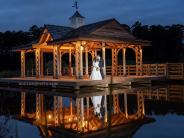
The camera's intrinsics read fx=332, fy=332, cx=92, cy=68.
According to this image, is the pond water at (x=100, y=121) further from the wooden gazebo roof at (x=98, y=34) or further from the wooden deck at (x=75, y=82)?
the wooden gazebo roof at (x=98, y=34)

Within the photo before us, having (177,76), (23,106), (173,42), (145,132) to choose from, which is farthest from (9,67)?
(145,132)

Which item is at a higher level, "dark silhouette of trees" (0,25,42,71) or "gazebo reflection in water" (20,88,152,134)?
"dark silhouette of trees" (0,25,42,71)

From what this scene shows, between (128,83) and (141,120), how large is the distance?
10.6m

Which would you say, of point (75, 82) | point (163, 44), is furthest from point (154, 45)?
point (75, 82)

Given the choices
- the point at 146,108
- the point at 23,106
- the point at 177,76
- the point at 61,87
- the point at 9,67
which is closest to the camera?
the point at 146,108

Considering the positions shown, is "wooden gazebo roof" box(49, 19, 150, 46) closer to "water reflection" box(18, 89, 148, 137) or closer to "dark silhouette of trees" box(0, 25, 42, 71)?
"water reflection" box(18, 89, 148, 137)

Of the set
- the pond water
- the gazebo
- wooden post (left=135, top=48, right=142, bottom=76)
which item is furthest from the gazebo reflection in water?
wooden post (left=135, top=48, right=142, bottom=76)

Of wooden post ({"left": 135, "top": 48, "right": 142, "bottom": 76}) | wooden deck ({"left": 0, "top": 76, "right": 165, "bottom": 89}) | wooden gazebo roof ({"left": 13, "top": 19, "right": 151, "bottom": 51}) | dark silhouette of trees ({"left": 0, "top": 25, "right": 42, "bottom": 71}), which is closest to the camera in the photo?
wooden deck ({"left": 0, "top": 76, "right": 165, "bottom": 89})

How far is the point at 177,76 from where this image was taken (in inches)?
854

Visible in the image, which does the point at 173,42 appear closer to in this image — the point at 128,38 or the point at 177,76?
the point at 177,76

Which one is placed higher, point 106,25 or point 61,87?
point 106,25

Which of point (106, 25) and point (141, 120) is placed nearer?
point (141, 120)

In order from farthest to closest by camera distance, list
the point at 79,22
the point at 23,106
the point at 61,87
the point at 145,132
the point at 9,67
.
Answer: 1. the point at 9,67
2. the point at 79,22
3. the point at 61,87
4. the point at 23,106
5. the point at 145,132

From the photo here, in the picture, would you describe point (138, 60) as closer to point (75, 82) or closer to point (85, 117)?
point (75, 82)
